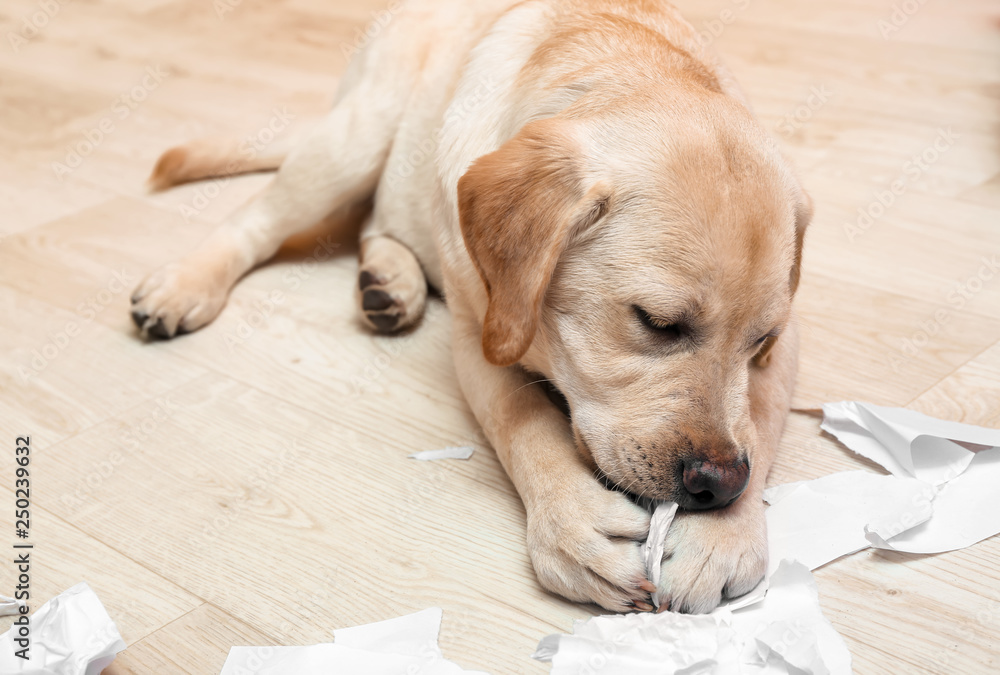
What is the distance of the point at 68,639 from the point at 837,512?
58.1 inches

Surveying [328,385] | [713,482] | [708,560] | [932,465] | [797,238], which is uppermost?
[797,238]

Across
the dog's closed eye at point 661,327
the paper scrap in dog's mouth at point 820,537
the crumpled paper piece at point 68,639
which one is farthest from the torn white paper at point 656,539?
the crumpled paper piece at point 68,639

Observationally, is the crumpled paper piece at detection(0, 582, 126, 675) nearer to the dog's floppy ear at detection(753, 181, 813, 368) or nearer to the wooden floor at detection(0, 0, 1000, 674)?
the wooden floor at detection(0, 0, 1000, 674)

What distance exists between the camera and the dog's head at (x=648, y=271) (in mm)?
1545

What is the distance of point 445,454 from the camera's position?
79.5 inches

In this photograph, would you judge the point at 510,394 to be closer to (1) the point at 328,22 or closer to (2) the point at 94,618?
(2) the point at 94,618

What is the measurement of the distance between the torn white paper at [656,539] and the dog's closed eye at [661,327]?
306 mm

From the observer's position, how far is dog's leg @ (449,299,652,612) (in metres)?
1.54

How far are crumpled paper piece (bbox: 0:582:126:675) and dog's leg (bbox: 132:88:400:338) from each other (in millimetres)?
1076

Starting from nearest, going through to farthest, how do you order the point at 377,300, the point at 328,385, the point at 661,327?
the point at 661,327
the point at 328,385
the point at 377,300

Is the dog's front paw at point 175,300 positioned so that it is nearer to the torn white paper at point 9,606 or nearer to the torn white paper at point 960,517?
the torn white paper at point 9,606

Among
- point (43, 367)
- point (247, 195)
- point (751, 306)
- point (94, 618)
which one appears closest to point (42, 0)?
point (247, 195)

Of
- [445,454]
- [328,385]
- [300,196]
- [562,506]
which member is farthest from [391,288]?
[562,506]

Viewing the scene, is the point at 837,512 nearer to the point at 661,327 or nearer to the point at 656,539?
the point at 656,539
